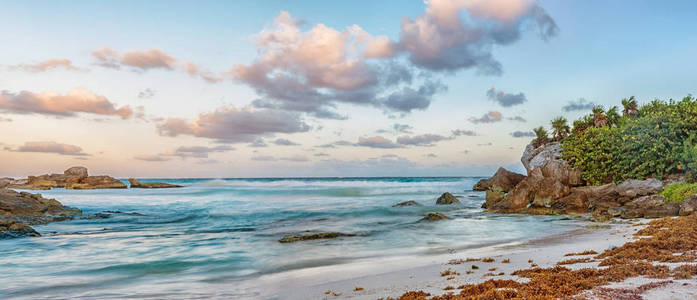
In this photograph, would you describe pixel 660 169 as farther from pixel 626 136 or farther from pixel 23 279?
pixel 23 279

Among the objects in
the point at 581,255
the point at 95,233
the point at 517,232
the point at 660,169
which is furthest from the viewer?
the point at 660,169

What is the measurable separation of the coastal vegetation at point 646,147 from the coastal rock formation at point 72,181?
90383 mm

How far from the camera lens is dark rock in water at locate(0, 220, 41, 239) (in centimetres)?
1734

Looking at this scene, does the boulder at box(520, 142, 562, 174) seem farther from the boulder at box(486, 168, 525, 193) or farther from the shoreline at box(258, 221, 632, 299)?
the shoreline at box(258, 221, 632, 299)

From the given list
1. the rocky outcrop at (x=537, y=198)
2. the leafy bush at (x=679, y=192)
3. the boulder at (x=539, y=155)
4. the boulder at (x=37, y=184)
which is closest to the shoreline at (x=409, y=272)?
the leafy bush at (x=679, y=192)

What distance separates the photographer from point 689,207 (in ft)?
57.2

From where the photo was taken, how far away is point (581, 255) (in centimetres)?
981

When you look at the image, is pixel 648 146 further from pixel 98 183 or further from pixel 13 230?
pixel 98 183

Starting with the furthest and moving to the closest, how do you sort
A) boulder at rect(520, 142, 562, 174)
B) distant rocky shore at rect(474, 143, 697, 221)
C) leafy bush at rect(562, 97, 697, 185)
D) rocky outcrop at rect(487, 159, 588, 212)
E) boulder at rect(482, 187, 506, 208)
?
boulder at rect(520, 142, 562, 174) → boulder at rect(482, 187, 506, 208) → leafy bush at rect(562, 97, 697, 185) → rocky outcrop at rect(487, 159, 588, 212) → distant rocky shore at rect(474, 143, 697, 221)

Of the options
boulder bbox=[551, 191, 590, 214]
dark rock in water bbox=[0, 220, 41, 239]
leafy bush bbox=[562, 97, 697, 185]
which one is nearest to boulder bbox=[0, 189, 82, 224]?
dark rock in water bbox=[0, 220, 41, 239]

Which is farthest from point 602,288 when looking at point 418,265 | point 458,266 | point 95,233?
point 95,233

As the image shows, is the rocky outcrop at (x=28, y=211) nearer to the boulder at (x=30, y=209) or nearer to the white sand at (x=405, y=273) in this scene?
the boulder at (x=30, y=209)

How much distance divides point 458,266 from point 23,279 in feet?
41.4

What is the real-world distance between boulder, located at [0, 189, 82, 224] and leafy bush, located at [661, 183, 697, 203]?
117ft
